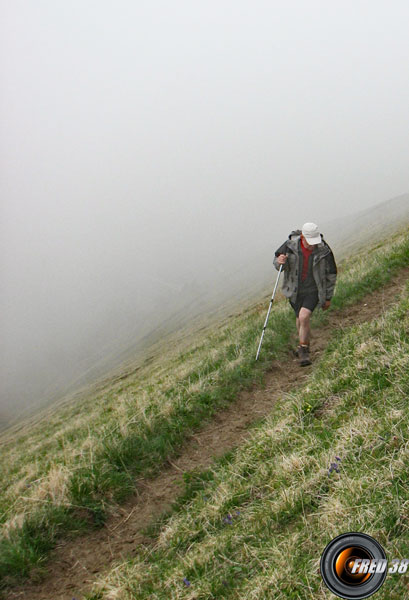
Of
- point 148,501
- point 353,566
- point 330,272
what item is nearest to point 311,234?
point 330,272

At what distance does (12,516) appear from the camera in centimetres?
658

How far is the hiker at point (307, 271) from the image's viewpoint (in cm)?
1051

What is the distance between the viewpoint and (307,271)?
35.5 feet

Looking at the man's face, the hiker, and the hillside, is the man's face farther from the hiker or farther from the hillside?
the hillside

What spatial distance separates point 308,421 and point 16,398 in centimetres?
17597

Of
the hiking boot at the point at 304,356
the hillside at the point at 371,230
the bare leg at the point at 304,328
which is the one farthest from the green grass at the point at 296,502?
the hillside at the point at 371,230

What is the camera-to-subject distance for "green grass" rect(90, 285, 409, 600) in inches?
154

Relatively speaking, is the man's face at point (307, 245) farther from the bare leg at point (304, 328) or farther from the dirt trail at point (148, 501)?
the dirt trail at point (148, 501)

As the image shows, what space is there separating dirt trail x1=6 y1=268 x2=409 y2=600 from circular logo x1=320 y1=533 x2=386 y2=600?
327cm

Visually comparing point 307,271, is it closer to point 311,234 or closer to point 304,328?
point 311,234

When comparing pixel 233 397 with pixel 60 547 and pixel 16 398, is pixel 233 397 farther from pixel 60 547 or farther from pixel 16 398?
pixel 16 398

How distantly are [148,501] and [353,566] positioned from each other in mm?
4152

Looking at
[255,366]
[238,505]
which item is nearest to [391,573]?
[238,505]

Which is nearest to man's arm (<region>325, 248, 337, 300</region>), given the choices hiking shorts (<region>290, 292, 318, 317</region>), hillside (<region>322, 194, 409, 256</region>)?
hiking shorts (<region>290, 292, 318, 317</region>)
